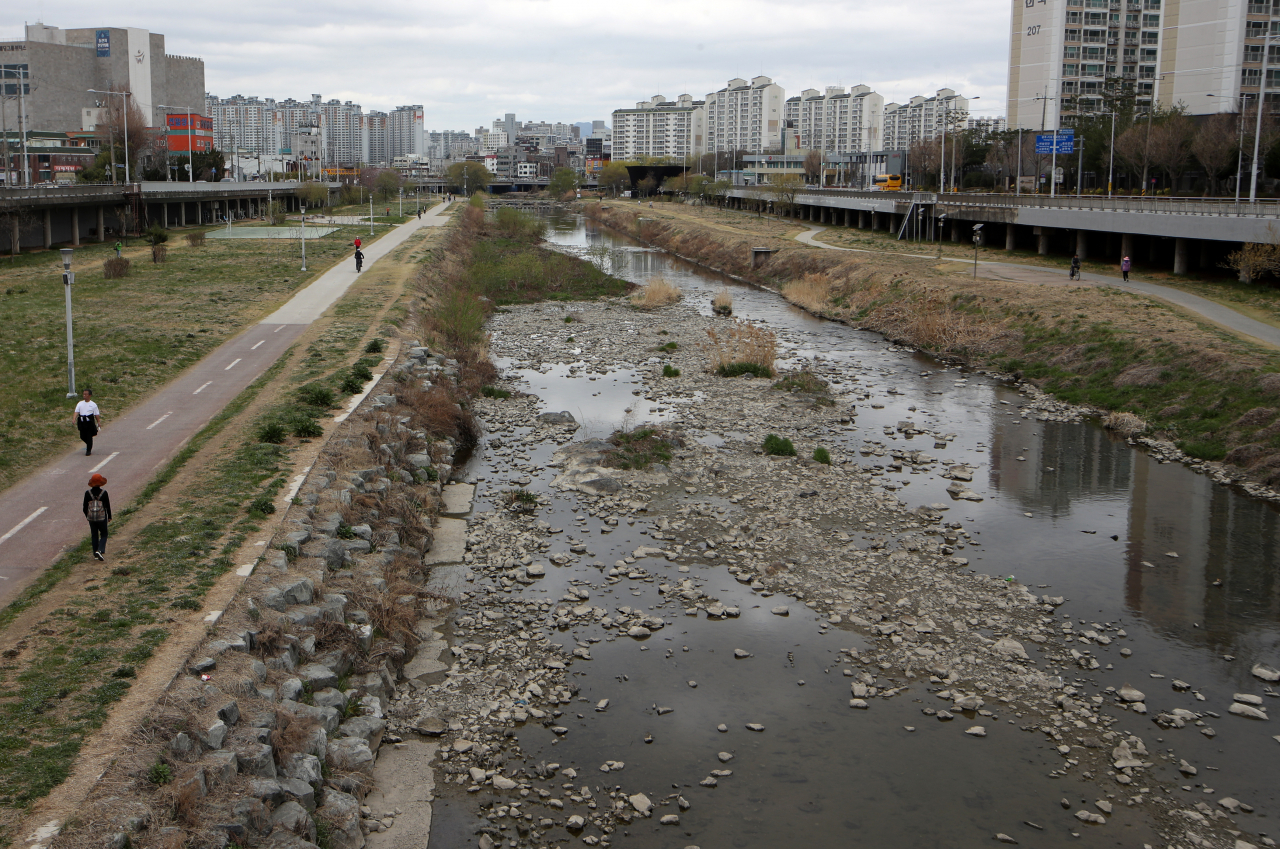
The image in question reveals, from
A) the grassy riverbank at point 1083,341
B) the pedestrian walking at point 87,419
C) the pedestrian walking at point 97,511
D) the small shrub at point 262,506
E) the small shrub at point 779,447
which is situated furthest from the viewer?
the grassy riverbank at point 1083,341

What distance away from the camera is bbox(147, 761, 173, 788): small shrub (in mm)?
11477

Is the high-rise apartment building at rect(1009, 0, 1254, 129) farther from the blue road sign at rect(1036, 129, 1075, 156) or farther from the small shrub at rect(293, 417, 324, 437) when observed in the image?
the small shrub at rect(293, 417, 324, 437)

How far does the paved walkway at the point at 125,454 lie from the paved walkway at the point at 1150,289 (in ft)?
122

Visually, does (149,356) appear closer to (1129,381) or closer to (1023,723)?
(1023,723)

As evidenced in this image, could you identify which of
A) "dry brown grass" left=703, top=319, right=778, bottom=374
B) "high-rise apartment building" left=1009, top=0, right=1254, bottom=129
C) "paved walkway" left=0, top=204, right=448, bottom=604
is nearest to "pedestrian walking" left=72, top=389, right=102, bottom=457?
"paved walkway" left=0, top=204, right=448, bottom=604

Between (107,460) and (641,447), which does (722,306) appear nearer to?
(641,447)

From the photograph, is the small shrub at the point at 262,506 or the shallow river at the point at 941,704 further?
the small shrub at the point at 262,506

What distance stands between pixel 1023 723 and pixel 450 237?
80.3m

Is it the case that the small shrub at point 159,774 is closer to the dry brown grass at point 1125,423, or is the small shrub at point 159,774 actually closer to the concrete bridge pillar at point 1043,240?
the dry brown grass at point 1125,423

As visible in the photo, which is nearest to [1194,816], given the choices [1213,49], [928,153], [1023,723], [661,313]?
[1023,723]

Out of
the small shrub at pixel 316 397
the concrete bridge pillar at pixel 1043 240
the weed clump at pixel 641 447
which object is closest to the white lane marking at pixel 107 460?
the small shrub at pixel 316 397

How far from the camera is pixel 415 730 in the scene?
51.6 ft

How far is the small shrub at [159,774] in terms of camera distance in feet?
37.7

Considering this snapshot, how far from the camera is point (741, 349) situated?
143 feet
